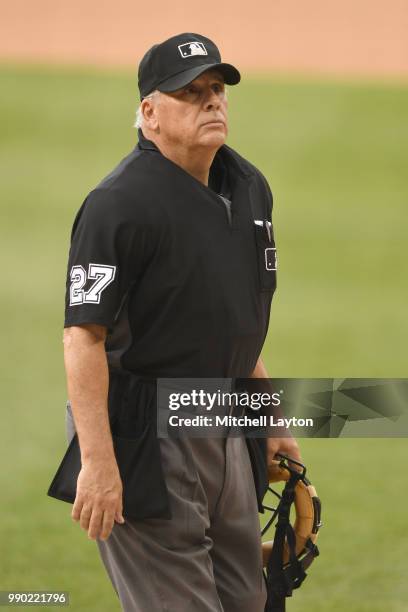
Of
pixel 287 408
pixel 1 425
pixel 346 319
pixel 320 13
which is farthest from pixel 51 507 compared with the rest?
pixel 320 13

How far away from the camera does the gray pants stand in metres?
3.41

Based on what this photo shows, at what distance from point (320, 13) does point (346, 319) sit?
30.3 feet

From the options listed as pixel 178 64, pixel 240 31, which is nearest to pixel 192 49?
pixel 178 64

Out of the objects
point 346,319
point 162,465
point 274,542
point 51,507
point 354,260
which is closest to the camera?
point 162,465

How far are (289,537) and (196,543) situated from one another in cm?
57

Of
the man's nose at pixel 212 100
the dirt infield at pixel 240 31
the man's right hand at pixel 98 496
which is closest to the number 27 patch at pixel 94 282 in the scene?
the man's right hand at pixel 98 496

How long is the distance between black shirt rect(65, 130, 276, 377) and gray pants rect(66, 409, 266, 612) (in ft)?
0.82

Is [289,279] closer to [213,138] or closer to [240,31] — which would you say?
[213,138]

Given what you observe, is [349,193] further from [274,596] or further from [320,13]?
[274,596]

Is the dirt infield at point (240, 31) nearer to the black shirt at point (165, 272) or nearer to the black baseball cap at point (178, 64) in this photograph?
the black baseball cap at point (178, 64)

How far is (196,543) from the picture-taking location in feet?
11.3

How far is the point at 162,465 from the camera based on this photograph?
11.3 feet

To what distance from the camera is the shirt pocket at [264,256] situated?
359 centimetres

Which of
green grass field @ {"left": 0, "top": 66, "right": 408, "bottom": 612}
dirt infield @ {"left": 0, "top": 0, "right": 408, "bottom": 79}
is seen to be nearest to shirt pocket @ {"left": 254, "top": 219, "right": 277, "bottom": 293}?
green grass field @ {"left": 0, "top": 66, "right": 408, "bottom": 612}
